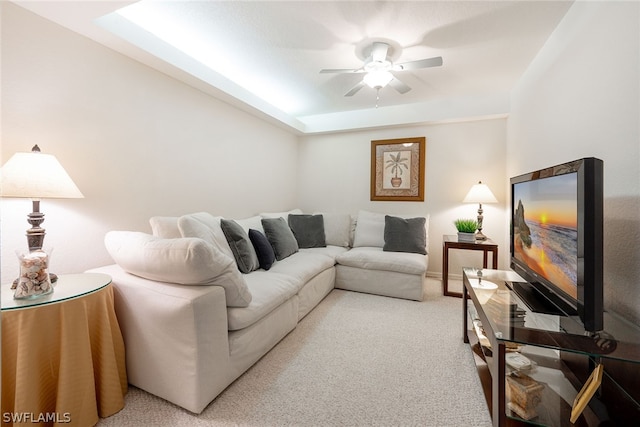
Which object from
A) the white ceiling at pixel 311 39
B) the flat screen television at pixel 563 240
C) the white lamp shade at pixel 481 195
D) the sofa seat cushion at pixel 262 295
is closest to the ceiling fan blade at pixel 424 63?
the white ceiling at pixel 311 39

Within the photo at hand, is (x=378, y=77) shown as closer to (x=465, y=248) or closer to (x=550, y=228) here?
(x=550, y=228)

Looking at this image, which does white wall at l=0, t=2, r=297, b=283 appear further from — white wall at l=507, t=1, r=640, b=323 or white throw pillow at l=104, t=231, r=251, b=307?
white wall at l=507, t=1, r=640, b=323

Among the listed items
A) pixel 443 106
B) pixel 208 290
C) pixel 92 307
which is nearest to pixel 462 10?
pixel 443 106

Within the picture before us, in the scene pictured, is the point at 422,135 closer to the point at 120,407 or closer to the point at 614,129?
the point at 614,129

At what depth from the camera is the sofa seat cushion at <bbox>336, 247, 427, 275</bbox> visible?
2.93 meters

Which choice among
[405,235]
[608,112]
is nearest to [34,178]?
[608,112]

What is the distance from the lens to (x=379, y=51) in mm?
2287

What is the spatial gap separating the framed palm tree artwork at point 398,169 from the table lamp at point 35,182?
346 cm

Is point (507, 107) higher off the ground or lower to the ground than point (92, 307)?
higher

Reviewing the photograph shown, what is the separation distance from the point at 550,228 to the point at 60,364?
2498mm

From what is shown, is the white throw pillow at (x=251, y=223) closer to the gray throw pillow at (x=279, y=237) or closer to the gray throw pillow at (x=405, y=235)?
the gray throw pillow at (x=279, y=237)

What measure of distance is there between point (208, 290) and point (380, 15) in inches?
83.7

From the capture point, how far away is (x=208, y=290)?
4.86 ft

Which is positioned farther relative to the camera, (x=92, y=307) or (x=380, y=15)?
(x=380, y=15)
